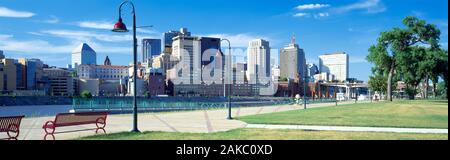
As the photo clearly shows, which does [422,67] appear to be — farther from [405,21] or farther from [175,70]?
[175,70]

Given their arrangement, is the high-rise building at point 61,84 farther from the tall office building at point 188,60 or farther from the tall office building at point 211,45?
the tall office building at point 211,45

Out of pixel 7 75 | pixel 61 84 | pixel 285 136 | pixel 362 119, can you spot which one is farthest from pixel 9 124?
pixel 61 84

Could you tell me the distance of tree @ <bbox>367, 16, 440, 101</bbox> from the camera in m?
51.0

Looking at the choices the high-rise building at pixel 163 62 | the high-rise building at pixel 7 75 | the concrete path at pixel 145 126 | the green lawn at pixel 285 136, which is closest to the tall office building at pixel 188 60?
the high-rise building at pixel 163 62

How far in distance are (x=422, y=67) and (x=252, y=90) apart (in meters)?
117

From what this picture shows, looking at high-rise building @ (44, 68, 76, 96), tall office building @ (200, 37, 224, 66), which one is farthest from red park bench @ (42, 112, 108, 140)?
high-rise building @ (44, 68, 76, 96)

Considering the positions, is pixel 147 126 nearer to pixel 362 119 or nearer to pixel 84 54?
pixel 362 119

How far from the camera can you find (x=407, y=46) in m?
52.9

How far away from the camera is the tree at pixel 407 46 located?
167 feet

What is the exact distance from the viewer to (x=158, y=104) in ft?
149
